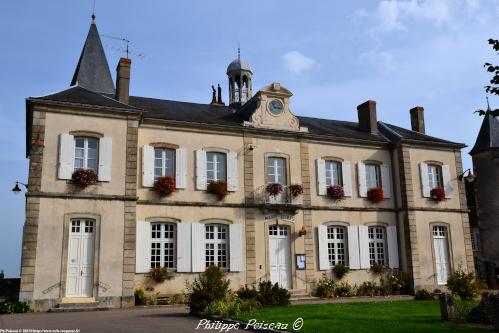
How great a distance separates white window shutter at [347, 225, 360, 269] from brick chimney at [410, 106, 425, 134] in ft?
19.8

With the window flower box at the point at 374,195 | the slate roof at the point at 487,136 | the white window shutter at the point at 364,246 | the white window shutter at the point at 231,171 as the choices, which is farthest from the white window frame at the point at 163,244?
the slate roof at the point at 487,136

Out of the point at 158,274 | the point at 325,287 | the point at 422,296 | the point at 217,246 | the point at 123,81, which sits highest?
the point at 123,81

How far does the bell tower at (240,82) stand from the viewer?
891 inches

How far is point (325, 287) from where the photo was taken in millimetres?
16047

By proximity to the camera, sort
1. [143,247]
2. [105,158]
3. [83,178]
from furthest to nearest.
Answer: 1. [143,247]
2. [105,158]
3. [83,178]

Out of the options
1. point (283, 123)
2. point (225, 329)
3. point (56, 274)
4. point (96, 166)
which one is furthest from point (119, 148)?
point (225, 329)

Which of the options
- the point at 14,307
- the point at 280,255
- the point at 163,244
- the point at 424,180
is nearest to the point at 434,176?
the point at 424,180

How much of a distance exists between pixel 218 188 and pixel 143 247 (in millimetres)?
2862

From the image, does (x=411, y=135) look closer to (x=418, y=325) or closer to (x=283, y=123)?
(x=283, y=123)

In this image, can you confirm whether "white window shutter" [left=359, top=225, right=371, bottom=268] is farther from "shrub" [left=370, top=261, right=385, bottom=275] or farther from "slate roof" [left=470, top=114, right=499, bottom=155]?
"slate roof" [left=470, top=114, right=499, bottom=155]

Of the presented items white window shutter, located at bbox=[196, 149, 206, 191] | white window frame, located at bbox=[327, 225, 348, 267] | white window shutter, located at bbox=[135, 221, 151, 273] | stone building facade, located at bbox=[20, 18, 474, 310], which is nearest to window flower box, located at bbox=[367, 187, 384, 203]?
stone building facade, located at bbox=[20, 18, 474, 310]

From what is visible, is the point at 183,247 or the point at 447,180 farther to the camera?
the point at 447,180

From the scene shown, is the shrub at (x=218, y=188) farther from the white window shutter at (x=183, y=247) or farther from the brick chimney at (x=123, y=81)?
the brick chimney at (x=123, y=81)

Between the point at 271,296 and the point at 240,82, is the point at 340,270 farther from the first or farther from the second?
the point at 240,82
